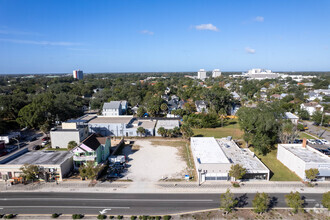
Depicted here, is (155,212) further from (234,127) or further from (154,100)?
(154,100)

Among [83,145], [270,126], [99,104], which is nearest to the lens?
[83,145]

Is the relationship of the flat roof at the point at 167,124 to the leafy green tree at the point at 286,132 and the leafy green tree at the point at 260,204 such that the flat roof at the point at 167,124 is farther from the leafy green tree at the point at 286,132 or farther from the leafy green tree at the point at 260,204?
the leafy green tree at the point at 260,204

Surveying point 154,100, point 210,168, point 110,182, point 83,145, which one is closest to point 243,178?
point 210,168

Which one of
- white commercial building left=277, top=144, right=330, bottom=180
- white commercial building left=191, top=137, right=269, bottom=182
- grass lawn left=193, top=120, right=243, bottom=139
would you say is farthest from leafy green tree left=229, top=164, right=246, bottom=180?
grass lawn left=193, top=120, right=243, bottom=139

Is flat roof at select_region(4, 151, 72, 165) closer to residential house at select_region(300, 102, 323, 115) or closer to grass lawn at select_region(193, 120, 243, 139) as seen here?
grass lawn at select_region(193, 120, 243, 139)

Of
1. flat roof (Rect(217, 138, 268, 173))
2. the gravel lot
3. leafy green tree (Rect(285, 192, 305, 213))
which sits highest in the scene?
flat roof (Rect(217, 138, 268, 173))
